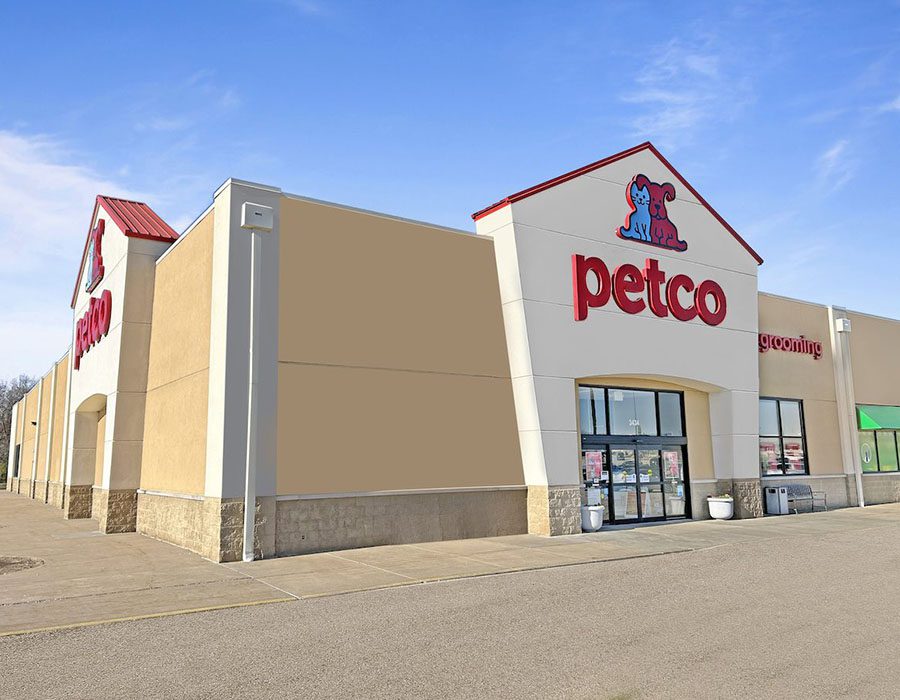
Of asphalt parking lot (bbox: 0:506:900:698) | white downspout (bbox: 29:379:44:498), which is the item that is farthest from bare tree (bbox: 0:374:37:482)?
asphalt parking lot (bbox: 0:506:900:698)

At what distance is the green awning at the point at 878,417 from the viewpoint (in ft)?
Result: 87.6

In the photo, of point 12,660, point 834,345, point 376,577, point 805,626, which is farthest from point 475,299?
point 834,345

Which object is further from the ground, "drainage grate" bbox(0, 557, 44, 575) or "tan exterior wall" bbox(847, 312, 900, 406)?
"tan exterior wall" bbox(847, 312, 900, 406)

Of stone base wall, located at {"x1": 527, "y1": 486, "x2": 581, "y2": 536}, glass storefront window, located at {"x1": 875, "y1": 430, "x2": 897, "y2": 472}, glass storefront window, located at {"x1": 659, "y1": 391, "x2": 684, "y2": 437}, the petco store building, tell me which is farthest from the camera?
Answer: glass storefront window, located at {"x1": 875, "y1": 430, "x2": 897, "y2": 472}

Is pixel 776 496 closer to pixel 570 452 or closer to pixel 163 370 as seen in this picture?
pixel 570 452

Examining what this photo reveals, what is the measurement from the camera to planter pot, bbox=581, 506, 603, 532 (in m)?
17.4

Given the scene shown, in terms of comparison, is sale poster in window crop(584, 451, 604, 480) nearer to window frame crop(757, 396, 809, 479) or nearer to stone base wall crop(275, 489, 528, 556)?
stone base wall crop(275, 489, 528, 556)

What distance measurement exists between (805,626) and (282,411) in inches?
385

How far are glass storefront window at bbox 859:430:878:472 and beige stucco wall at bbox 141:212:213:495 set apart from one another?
24.0 metres

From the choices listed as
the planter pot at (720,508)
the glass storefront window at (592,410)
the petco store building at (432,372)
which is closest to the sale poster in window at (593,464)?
the petco store building at (432,372)

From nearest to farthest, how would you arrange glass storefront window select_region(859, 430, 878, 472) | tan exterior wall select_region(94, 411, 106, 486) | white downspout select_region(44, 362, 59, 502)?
tan exterior wall select_region(94, 411, 106, 486) → glass storefront window select_region(859, 430, 878, 472) → white downspout select_region(44, 362, 59, 502)

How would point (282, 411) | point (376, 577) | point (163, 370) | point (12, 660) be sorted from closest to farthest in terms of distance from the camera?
1. point (12, 660)
2. point (376, 577)
3. point (282, 411)
4. point (163, 370)

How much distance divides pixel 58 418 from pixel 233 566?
25.0 meters

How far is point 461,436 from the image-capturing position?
16438mm
